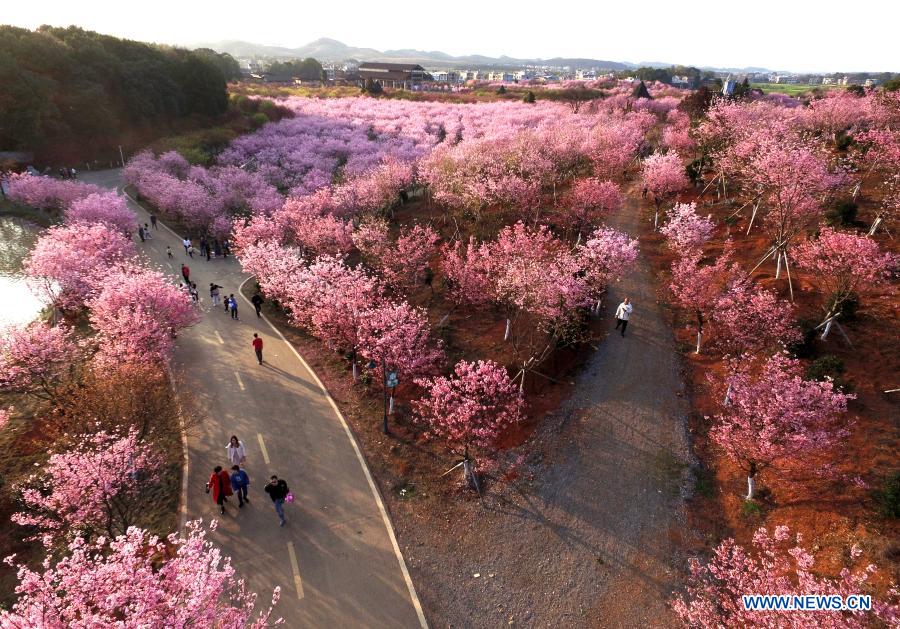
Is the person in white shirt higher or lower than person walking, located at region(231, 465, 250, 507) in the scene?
higher

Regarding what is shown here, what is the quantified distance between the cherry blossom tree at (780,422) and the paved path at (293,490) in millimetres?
12416

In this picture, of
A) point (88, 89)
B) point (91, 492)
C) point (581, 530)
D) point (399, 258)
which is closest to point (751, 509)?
point (581, 530)

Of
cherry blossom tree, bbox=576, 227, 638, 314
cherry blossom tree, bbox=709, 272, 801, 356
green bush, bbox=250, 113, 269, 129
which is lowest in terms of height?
cherry blossom tree, bbox=709, 272, 801, 356

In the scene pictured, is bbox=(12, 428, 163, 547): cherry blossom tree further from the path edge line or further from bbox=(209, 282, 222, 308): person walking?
bbox=(209, 282, 222, 308): person walking

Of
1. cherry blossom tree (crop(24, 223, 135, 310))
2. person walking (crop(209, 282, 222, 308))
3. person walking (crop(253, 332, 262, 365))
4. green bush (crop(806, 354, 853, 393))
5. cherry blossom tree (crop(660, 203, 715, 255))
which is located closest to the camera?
green bush (crop(806, 354, 853, 393))

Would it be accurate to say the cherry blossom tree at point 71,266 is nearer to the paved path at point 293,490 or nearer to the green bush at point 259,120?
the paved path at point 293,490

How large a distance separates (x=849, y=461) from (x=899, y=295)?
13.2 metres

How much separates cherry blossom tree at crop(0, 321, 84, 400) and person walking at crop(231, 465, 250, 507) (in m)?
10.0

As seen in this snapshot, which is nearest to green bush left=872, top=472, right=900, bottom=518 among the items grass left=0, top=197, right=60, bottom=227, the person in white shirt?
the person in white shirt

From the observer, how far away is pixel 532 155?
1586 inches

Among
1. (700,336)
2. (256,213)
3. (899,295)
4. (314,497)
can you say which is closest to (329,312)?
(314,497)

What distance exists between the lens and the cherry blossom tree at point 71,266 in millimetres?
25797

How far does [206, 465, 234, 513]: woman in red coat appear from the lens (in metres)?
15.2

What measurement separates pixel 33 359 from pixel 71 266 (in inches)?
401
